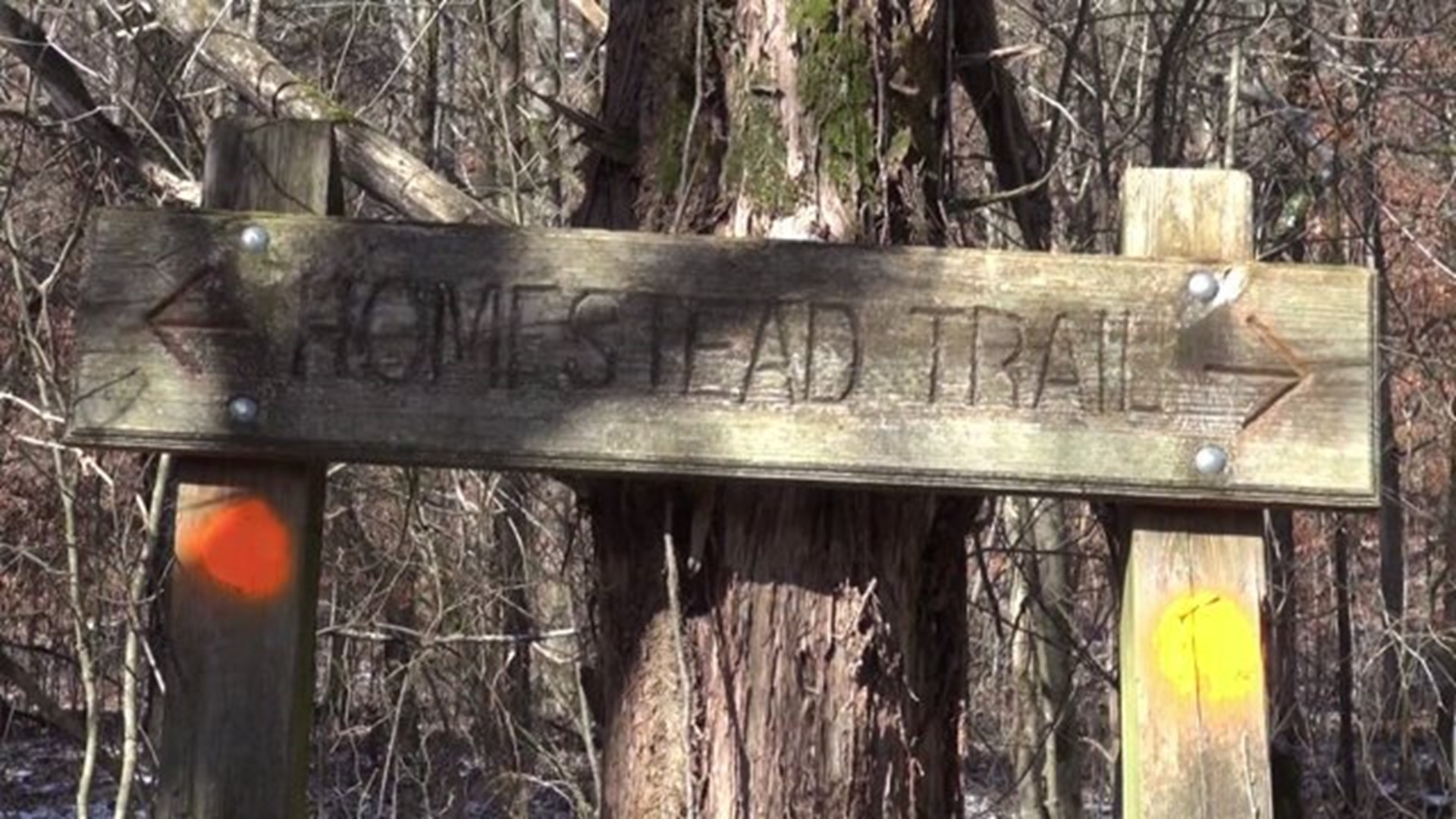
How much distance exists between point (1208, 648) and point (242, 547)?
3.22 ft

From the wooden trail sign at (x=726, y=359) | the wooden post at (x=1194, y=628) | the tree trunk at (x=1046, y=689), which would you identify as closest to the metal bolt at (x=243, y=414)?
the wooden trail sign at (x=726, y=359)

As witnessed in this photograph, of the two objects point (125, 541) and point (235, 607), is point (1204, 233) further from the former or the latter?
point (125, 541)

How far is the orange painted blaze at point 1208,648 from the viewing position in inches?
79.8

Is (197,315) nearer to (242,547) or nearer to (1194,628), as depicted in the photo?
(242,547)

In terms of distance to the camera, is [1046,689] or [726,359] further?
[1046,689]

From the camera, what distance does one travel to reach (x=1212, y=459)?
6.53 feet

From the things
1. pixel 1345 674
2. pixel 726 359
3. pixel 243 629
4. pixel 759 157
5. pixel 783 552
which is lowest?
pixel 243 629

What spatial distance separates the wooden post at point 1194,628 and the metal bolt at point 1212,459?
7 cm

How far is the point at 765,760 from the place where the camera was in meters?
2.15

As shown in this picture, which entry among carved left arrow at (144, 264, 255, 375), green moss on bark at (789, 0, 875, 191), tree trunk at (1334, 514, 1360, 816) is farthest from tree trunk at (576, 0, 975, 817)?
tree trunk at (1334, 514, 1360, 816)

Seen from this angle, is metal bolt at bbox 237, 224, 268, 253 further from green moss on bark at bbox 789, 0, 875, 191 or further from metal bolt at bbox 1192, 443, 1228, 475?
metal bolt at bbox 1192, 443, 1228, 475

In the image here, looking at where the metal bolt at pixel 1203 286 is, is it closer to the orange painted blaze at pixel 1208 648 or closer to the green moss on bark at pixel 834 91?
the orange painted blaze at pixel 1208 648

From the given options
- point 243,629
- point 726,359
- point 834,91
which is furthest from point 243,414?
point 834,91

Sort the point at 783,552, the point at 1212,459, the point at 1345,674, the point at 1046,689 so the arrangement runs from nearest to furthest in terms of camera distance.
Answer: the point at 1212,459 < the point at 783,552 < the point at 1046,689 < the point at 1345,674
